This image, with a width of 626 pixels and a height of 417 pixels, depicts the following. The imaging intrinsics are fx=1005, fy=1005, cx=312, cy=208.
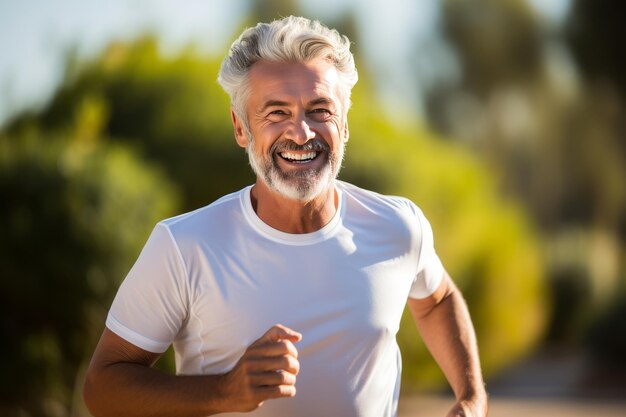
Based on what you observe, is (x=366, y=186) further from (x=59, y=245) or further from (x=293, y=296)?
(x=293, y=296)

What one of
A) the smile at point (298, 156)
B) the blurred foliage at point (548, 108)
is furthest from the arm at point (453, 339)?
the blurred foliage at point (548, 108)

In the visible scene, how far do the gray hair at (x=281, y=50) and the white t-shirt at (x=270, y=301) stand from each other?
0.28 meters

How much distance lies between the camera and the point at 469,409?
2.40 meters

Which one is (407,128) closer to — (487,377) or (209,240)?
(487,377)

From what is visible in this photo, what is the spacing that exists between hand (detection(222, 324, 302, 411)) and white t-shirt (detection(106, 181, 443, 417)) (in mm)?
195

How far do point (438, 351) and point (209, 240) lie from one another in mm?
730

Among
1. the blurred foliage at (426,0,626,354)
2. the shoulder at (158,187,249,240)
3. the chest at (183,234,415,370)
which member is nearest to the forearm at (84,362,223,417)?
the chest at (183,234,415,370)

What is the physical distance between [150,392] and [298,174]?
0.59m

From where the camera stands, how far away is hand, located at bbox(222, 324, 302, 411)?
197cm

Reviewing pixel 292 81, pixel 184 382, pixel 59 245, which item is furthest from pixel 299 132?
pixel 59 245

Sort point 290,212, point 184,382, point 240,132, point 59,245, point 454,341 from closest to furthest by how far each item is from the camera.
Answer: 1. point 184,382
2. point 290,212
3. point 240,132
4. point 454,341
5. point 59,245

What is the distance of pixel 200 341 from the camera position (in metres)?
2.21

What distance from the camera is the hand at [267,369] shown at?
1966 millimetres

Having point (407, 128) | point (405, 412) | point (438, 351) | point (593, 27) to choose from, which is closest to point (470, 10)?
point (593, 27)
